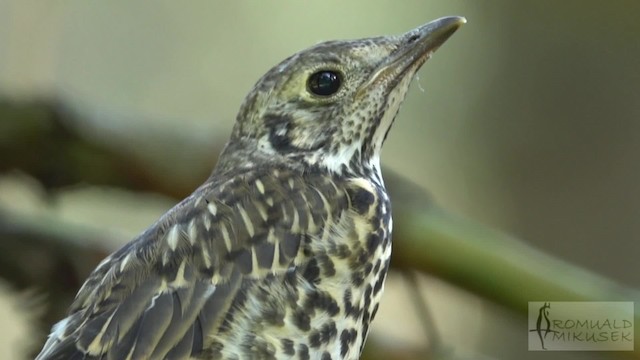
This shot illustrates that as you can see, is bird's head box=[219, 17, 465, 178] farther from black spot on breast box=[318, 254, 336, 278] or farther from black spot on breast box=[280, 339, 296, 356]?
black spot on breast box=[280, 339, 296, 356]

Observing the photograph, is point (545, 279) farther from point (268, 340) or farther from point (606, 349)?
point (268, 340)

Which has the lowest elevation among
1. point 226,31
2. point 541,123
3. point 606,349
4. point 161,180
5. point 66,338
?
point 66,338

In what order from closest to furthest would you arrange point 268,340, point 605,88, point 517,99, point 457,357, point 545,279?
point 268,340, point 545,279, point 457,357, point 605,88, point 517,99

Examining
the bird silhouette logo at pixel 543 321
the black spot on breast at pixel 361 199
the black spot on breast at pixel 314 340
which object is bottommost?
the black spot on breast at pixel 314 340

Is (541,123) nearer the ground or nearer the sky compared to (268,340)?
nearer the sky

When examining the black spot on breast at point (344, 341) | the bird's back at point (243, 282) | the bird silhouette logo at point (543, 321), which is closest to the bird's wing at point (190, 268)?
the bird's back at point (243, 282)

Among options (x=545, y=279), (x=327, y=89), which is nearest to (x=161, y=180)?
(x=327, y=89)

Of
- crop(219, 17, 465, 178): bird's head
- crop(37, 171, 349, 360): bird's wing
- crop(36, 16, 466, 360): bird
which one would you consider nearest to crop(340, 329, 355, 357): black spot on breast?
crop(36, 16, 466, 360): bird

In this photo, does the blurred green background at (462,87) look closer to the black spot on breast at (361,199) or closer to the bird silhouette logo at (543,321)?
the bird silhouette logo at (543,321)
